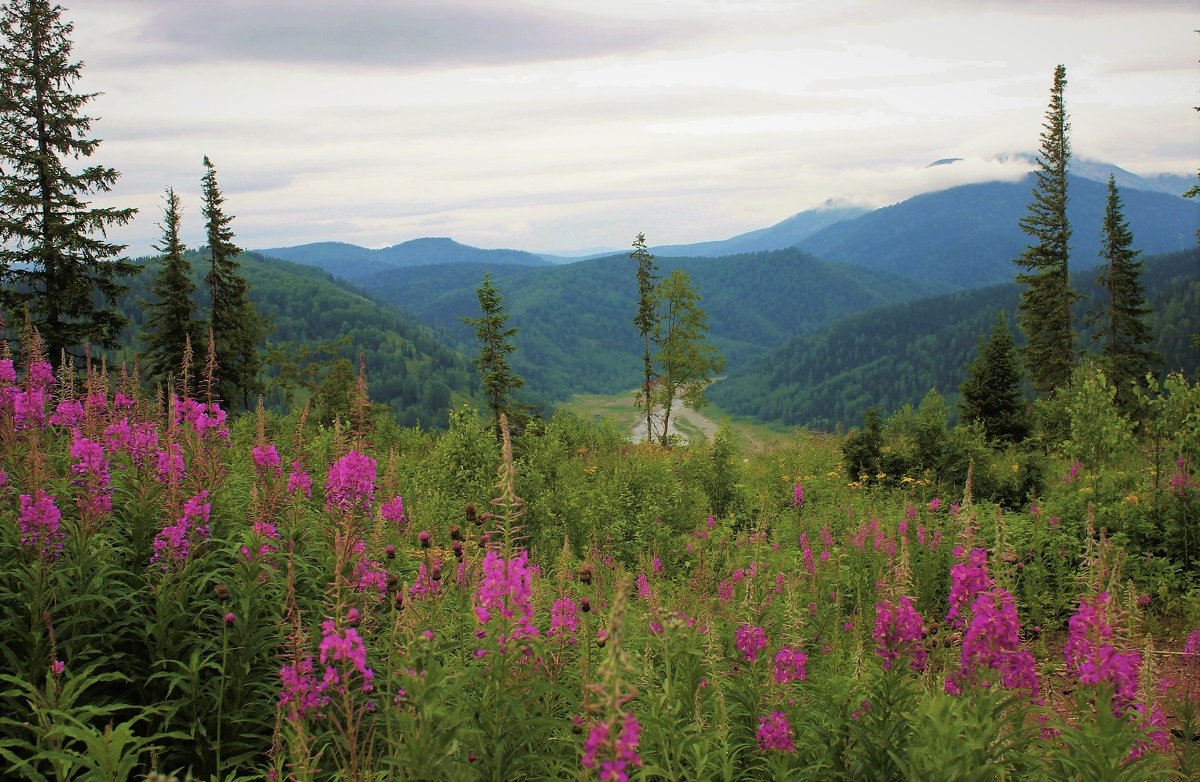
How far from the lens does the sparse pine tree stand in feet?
123

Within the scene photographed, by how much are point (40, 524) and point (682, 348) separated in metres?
34.9

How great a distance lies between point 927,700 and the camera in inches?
142

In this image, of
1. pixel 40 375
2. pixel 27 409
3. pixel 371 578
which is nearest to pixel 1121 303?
pixel 371 578

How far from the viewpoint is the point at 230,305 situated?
30.0m

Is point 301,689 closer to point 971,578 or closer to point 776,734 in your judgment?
point 776,734

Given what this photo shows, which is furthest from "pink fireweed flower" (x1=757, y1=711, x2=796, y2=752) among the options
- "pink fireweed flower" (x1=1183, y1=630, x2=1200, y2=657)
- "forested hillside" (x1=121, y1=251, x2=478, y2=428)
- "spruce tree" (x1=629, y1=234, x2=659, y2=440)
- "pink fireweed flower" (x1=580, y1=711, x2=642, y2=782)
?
"forested hillside" (x1=121, y1=251, x2=478, y2=428)

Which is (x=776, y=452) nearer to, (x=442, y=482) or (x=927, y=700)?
(x=442, y=482)

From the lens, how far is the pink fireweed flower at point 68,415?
6.35 meters

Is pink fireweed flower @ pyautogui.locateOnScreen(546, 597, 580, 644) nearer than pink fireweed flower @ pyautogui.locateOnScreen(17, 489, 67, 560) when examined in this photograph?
No

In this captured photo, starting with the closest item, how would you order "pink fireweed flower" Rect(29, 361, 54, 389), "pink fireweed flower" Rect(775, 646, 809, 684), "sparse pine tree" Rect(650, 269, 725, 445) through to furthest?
1. "pink fireweed flower" Rect(775, 646, 809, 684)
2. "pink fireweed flower" Rect(29, 361, 54, 389)
3. "sparse pine tree" Rect(650, 269, 725, 445)

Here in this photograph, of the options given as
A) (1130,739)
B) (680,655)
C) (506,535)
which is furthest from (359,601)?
(1130,739)

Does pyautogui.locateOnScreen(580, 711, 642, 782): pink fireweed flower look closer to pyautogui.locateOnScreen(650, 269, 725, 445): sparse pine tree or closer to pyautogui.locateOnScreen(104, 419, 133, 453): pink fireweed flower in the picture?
pyautogui.locateOnScreen(104, 419, 133, 453): pink fireweed flower

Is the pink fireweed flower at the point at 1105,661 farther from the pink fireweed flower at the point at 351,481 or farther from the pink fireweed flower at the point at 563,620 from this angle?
the pink fireweed flower at the point at 351,481

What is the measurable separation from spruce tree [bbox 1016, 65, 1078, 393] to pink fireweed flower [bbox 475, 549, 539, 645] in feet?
117
